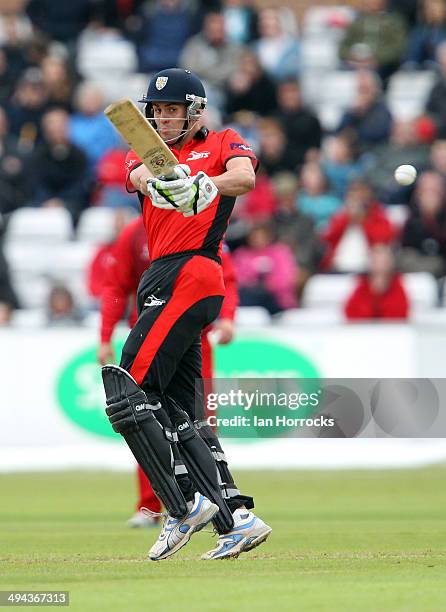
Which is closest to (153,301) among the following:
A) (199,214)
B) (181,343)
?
(181,343)

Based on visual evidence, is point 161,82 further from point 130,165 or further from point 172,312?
point 172,312

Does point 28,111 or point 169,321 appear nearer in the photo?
point 169,321

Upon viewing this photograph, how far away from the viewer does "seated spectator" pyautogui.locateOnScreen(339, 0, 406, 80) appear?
21516mm

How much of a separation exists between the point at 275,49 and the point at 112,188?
3859 mm

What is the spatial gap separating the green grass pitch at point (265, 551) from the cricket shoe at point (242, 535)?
90mm

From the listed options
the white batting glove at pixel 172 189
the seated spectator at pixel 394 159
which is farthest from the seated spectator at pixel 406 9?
the white batting glove at pixel 172 189

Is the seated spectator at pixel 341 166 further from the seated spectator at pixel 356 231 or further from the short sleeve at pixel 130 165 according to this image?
the short sleeve at pixel 130 165

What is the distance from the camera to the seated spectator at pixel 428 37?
69.9 ft

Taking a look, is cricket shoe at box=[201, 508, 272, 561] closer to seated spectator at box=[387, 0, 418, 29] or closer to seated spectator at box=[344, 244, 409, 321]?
seated spectator at box=[344, 244, 409, 321]

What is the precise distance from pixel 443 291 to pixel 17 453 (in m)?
5.12

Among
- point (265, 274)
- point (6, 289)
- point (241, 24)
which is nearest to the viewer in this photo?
Result: point (265, 274)

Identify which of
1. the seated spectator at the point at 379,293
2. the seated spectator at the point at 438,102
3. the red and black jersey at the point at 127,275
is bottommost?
the seated spectator at the point at 379,293

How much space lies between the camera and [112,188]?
1989 cm

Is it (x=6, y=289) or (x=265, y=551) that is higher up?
(x=6, y=289)
